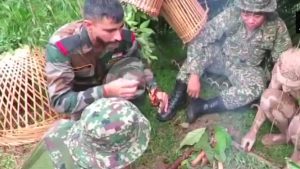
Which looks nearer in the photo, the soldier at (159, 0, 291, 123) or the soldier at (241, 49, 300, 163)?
the soldier at (241, 49, 300, 163)

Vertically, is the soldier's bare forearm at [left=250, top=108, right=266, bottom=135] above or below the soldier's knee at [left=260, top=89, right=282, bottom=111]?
below

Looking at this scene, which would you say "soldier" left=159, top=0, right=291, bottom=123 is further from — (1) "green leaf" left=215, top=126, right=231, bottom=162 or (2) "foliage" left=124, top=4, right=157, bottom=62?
(1) "green leaf" left=215, top=126, right=231, bottom=162

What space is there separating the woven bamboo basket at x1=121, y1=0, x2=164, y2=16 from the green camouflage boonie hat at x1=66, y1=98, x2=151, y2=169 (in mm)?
1125

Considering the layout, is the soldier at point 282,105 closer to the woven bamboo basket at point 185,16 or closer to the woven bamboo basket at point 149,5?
the woven bamboo basket at point 185,16

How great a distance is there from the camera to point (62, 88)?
3.46 m

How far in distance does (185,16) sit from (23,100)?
4.00 feet

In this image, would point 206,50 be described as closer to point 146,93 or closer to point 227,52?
point 227,52

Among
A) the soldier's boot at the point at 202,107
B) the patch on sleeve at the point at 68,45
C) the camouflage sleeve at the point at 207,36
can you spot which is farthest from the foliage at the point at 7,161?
the camouflage sleeve at the point at 207,36

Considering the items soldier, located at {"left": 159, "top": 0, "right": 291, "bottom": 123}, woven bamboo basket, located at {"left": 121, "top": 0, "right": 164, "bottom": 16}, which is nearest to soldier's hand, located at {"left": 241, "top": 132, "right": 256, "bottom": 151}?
soldier, located at {"left": 159, "top": 0, "right": 291, "bottom": 123}

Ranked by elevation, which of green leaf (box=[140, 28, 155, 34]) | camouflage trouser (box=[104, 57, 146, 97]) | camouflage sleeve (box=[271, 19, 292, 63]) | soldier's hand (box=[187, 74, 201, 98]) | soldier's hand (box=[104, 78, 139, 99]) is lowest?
soldier's hand (box=[187, 74, 201, 98])

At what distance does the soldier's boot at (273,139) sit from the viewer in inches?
153

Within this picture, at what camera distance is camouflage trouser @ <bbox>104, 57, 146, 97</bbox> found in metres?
3.60

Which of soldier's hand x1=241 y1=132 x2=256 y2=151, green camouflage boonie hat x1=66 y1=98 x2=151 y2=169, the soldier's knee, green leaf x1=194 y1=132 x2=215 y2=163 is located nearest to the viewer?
green camouflage boonie hat x1=66 y1=98 x2=151 y2=169

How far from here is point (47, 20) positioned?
483 centimetres
